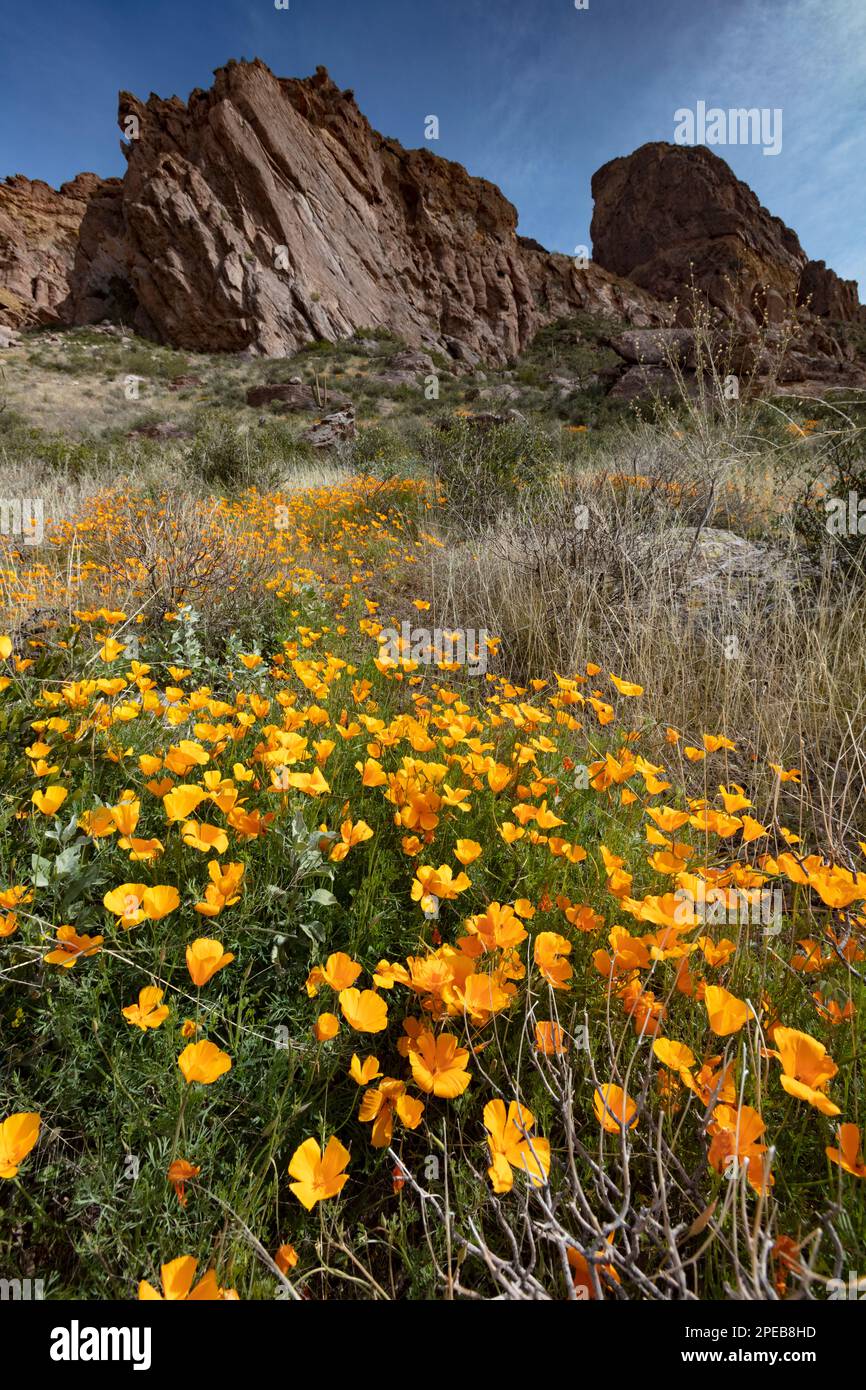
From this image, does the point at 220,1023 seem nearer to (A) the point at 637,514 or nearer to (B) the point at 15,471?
(A) the point at 637,514

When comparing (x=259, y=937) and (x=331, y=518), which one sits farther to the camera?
(x=331, y=518)

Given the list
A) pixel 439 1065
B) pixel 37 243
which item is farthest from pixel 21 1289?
pixel 37 243

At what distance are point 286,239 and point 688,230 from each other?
133 feet

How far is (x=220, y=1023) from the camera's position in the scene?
1.16 m

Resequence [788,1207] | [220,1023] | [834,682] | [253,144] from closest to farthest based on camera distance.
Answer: [788,1207] → [220,1023] → [834,682] → [253,144]

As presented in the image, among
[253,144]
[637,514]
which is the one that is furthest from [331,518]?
[253,144]

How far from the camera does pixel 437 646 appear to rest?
347 cm

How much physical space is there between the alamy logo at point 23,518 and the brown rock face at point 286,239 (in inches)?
1137

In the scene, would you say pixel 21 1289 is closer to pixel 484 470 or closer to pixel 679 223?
pixel 484 470
